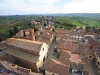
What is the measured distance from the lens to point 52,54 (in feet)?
129

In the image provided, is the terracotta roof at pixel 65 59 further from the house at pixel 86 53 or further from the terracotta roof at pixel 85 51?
the terracotta roof at pixel 85 51

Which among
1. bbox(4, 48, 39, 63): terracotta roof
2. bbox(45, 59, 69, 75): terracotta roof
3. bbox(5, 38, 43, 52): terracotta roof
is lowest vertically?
bbox(45, 59, 69, 75): terracotta roof

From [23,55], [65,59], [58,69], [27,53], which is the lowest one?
[58,69]

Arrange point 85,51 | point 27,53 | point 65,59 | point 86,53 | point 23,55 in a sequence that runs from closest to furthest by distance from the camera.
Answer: point 65,59, point 23,55, point 27,53, point 86,53, point 85,51

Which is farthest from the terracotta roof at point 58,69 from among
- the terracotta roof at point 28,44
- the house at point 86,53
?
the house at point 86,53

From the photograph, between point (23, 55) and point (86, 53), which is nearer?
point (23, 55)

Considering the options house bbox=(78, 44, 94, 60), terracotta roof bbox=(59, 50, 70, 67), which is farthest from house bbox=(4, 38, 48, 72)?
house bbox=(78, 44, 94, 60)

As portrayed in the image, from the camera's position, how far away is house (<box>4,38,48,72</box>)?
2934 centimetres

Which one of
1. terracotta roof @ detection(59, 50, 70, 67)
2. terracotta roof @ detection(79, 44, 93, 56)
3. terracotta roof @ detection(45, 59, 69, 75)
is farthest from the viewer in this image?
terracotta roof @ detection(79, 44, 93, 56)

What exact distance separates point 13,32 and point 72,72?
5274 centimetres

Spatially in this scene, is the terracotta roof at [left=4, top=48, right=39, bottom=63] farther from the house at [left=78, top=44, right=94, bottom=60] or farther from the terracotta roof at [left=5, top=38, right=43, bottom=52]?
the house at [left=78, top=44, right=94, bottom=60]

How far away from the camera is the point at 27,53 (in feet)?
103

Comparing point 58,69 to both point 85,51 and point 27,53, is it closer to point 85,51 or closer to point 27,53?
point 27,53

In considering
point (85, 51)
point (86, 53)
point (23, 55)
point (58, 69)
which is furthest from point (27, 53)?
point (85, 51)
